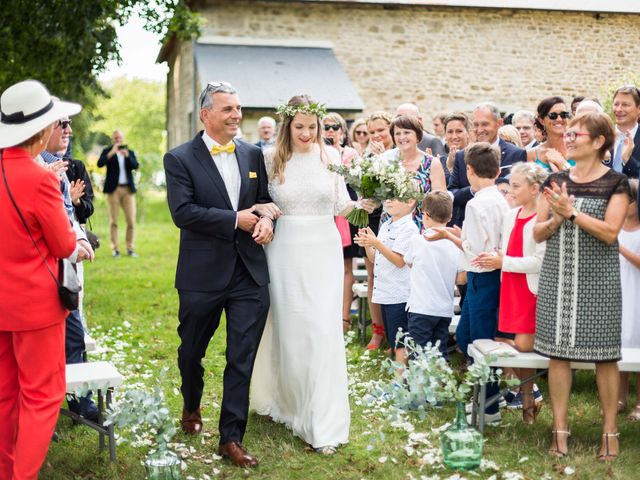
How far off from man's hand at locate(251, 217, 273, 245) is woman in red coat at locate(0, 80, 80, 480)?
4.02 ft

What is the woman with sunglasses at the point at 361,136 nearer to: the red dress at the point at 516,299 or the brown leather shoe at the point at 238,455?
the red dress at the point at 516,299

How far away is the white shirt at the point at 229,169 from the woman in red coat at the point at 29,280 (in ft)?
3.69

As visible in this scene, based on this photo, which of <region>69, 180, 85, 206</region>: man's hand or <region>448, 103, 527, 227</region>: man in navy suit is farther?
<region>448, 103, 527, 227</region>: man in navy suit

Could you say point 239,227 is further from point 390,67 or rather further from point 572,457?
point 390,67

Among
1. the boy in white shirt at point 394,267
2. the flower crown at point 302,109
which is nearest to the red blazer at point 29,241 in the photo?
the flower crown at point 302,109

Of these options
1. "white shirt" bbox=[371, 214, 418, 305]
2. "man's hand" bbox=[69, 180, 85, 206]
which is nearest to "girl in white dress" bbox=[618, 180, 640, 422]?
"white shirt" bbox=[371, 214, 418, 305]

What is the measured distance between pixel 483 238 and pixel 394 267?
4.65 ft

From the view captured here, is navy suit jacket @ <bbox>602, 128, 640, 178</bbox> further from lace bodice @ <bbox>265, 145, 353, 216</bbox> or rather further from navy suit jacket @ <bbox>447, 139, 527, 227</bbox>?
lace bodice @ <bbox>265, 145, 353, 216</bbox>

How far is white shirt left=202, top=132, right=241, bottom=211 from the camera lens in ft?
17.5

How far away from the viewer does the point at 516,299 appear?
5551 millimetres

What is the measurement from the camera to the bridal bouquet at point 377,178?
550cm

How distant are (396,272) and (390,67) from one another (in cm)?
1494

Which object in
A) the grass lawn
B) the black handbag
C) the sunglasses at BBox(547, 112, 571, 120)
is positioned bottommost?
the grass lawn

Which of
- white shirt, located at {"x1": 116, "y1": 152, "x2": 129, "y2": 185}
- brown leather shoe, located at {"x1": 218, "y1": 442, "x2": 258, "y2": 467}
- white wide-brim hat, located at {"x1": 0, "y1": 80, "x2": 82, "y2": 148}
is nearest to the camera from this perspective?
white wide-brim hat, located at {"x1": 0, "y1": 80, "x2": 82, "y2": 148}
